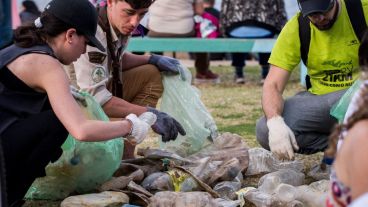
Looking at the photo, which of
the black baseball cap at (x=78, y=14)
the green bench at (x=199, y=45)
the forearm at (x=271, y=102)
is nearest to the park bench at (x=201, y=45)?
the green bench at (x=199, y=45)

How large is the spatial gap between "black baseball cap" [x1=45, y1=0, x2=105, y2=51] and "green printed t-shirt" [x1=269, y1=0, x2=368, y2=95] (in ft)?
4.06

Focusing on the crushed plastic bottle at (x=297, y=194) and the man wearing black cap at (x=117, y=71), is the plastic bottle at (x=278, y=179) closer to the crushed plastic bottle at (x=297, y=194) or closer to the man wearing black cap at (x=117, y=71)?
the crushed plastic bottle at (x=297, y=194)

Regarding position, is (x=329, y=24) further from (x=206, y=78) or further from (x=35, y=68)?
(x=206, y=78)

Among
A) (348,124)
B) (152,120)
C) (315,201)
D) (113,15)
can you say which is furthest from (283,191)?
(348,124)

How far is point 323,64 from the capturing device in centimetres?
470

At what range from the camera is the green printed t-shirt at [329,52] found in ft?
15.1

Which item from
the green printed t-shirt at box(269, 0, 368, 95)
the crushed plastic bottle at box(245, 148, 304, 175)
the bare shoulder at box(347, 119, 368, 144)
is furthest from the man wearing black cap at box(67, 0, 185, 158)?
the bare shoulder at box(347, 119, 368, 144)

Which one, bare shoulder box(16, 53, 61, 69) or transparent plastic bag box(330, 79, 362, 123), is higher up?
bare shoulder box(16, 53, 61, 69)

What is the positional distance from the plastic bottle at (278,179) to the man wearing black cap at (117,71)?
0.46 metres

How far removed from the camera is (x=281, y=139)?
4.45 meters

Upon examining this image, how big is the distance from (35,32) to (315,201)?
1373 mm

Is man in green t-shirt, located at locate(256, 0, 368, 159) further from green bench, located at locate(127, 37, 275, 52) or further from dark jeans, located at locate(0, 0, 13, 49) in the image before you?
green bench, located at locate(127, 37, 275, 52)

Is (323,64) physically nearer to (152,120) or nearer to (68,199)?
(152,120)

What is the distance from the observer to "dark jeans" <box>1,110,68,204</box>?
12.2 feet
